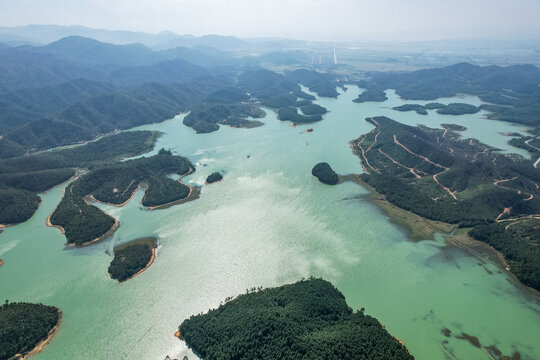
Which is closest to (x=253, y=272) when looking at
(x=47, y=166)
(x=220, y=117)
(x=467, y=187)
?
(x=467, y=187)

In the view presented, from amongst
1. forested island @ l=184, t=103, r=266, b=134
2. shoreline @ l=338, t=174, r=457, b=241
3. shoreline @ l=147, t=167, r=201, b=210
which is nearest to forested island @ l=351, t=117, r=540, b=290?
shoreline @ l=338, t=174, r=457, b=241

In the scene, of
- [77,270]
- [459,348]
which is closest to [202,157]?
[77,270]

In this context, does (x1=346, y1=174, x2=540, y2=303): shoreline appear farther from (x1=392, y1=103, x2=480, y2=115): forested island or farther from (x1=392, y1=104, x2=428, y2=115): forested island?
(x1=392, y1=103, x2=480, y2=115): forested island

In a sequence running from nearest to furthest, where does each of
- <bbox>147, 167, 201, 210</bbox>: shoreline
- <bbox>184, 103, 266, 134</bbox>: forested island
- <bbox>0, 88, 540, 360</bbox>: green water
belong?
1. <bbox>0, 88, 540, 360</bbox>: green water
2. <bbox>147, 167, 201, 210</bbox>: shoreline
3. <bbox>184, 103, 266, 134</bbox>: forested island

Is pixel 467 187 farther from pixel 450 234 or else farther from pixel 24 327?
pixel 24 327

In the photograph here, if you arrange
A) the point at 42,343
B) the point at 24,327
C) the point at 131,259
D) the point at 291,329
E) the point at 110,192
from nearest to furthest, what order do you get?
the point at 291,329, the point at 24,327, the point at 42,343, the point at 131,259, the point at 110,192

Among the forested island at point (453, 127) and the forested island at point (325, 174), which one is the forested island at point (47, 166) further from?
the forested island at point (453, 127)

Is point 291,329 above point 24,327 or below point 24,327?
above
